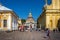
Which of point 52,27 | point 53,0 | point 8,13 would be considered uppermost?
point 53,0

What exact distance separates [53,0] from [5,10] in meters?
18.3

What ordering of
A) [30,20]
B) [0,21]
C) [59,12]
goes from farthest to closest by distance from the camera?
[30,20]
[59,12]
[0,21]

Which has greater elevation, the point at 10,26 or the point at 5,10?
the point at 5,10

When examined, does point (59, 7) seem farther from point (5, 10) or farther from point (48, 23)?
point (5, 10)

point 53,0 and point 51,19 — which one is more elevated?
point 53,0

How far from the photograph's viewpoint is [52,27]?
207ft

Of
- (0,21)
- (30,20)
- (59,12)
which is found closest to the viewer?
(0,21)

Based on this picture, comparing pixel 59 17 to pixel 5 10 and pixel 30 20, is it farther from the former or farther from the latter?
pixel 30 20

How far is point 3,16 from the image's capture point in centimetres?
5447

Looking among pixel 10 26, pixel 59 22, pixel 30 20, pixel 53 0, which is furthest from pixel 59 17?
pixel 30 20

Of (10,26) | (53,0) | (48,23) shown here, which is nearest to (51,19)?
(48,23)

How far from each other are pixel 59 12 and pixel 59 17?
1.79 metres

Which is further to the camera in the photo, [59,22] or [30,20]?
[30,20]

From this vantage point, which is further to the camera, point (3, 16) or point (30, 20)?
point (30, 20)
